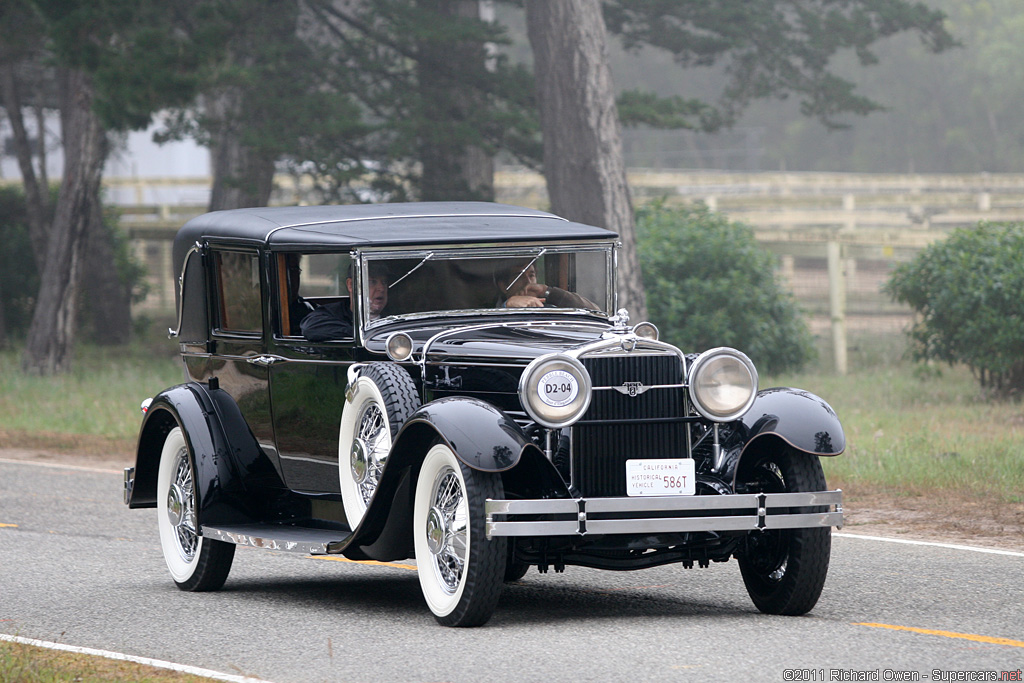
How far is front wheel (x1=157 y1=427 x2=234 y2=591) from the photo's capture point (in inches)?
317

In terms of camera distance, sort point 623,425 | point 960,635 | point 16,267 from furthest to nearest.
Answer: point 16,267 → point 623,425 → point 960,635

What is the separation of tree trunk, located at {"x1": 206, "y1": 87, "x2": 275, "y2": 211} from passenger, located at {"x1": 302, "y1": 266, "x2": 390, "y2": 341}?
12.5 metres

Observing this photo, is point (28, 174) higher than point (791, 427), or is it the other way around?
point (28, 174)

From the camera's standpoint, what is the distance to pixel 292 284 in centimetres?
794

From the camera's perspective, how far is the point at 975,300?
Answer: 647 inches

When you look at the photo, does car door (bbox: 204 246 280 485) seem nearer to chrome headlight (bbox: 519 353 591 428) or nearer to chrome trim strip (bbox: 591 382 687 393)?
chrome headlight (bbox: 519 353 591 428)

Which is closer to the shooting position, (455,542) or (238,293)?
(455,542)

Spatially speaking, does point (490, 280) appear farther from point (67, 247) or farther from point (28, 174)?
point (28, 174)

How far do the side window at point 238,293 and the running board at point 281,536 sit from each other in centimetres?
111

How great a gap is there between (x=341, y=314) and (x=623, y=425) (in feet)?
6.05

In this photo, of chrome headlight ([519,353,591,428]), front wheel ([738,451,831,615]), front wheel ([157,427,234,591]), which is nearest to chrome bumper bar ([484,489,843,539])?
front wheel ([738,451,831,615])

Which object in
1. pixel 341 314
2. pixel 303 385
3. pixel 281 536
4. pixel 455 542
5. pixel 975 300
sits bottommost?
pixel 281 536

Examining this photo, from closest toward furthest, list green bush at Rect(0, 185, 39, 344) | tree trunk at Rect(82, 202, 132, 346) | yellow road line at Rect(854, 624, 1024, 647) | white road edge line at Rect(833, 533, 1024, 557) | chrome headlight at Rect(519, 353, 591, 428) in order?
yellow road line at Rect(854, 624, 1024, 647)
chrome headlight at Rect(519, 353, 591, 428)
white road edge line at Rect(833, 533, 1024, 557)
tree trunk at Rect(82, 202, 132, 346)
green bush at Rect(0, 185, 39, 344)

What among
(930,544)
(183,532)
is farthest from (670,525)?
(930,544)
